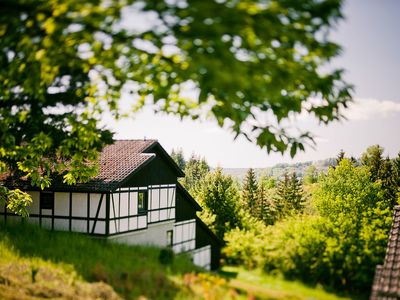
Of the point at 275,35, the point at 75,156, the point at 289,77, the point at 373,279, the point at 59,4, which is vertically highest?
the point at 59,4

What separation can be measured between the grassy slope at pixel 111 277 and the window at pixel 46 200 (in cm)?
935

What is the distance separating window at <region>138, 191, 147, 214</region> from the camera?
24406mm

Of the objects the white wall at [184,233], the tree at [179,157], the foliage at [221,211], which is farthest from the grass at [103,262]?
the tree at [179,157]

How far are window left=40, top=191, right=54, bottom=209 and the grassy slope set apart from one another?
368 inches

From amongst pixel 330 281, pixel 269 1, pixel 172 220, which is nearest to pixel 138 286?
pixel 330 281

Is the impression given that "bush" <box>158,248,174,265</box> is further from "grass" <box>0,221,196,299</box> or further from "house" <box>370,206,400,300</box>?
"house" <box>370,206,400,300</box>

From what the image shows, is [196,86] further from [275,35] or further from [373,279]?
[373,279]

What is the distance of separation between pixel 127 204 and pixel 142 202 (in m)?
1.41

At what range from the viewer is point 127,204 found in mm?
23391

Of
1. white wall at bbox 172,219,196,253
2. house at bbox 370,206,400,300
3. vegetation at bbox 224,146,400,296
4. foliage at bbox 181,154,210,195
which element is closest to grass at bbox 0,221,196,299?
vegetation at bbox 224,146,400,296

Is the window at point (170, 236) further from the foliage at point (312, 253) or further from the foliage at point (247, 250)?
the foliage at point (247, 250)

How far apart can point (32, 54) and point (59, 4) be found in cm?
129

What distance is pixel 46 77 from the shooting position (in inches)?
289

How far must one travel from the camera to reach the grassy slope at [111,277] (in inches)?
316
